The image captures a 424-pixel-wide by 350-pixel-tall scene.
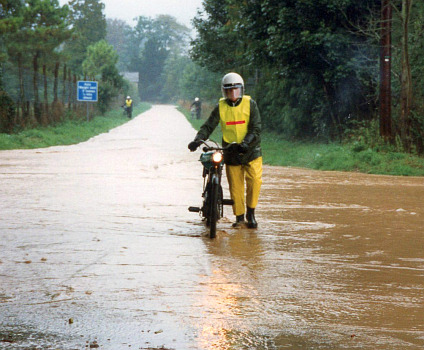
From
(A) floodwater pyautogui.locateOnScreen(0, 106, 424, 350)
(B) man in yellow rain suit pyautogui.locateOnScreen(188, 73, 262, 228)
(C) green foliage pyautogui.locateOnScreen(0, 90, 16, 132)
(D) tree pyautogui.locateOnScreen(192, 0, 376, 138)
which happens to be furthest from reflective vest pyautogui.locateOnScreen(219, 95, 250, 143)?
(C) green foliage pyautogui.locateOnScreen(0, 90, 16, 132)

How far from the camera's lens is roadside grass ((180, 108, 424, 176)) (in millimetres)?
18375

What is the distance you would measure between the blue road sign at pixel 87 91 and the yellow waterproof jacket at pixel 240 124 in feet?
125

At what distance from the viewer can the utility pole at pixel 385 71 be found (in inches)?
771

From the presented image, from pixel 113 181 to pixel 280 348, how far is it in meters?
11.0

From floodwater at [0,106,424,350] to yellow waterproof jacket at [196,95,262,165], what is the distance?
0.95 meters

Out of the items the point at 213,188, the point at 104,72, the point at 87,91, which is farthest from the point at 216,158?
the point at 104,72

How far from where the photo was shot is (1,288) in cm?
635

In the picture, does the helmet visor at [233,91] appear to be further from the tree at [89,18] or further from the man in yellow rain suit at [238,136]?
the tree at [89,18]

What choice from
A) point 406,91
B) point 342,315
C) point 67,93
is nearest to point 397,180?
point 406,91

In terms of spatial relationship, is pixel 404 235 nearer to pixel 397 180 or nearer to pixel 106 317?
pixel 106 317

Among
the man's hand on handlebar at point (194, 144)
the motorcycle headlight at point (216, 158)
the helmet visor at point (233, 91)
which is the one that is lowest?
the motorcycle headlight at point (216, 158)

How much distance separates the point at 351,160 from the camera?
776 inches

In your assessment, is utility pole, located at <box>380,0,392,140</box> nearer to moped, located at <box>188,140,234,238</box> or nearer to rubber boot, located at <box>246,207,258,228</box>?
rubber boot, located at <box>246,207,258,228</box>

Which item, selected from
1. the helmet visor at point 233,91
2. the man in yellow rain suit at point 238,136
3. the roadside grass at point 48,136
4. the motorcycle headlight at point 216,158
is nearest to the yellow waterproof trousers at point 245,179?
the man in yellow rain suit at point 238,136
